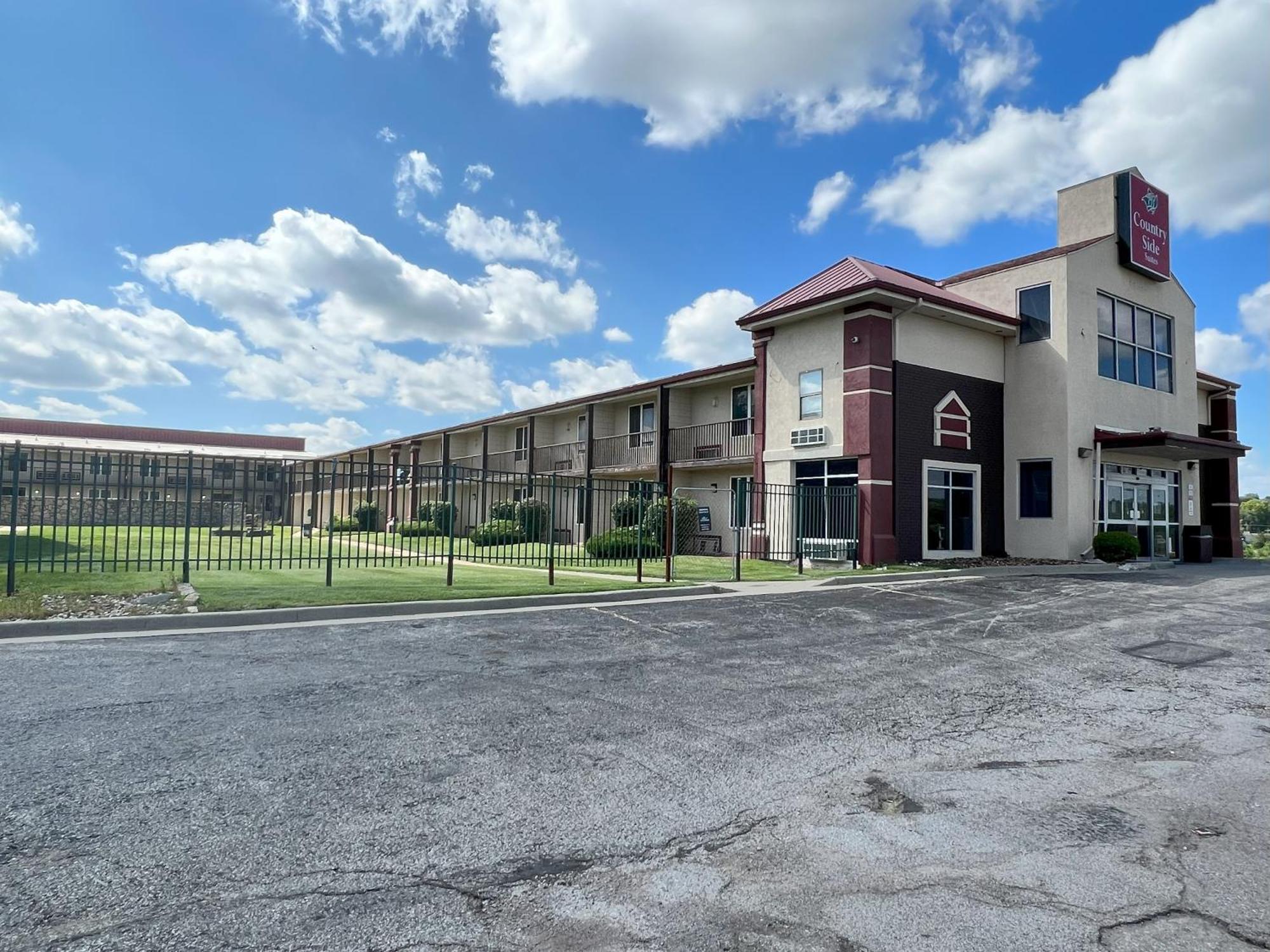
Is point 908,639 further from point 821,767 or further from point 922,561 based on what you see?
point 922,561

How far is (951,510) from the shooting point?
2178 cm

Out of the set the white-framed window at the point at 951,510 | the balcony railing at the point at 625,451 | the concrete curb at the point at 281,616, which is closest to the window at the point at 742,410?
the balcony railing at the point at 625,451

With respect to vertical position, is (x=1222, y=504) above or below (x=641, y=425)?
below

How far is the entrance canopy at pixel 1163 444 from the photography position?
70.4ft

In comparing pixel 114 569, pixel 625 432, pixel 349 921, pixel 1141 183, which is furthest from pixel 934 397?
pixel 349 921

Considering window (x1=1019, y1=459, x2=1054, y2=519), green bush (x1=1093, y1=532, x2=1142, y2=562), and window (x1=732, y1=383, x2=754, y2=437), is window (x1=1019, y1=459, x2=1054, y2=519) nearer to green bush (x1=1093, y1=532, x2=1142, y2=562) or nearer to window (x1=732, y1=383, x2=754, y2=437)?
green bush (x1=1093, y1=532, x2=1142, y2=562)

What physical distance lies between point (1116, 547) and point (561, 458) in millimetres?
21184

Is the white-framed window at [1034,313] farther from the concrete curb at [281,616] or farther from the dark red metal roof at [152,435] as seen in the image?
the dark red metal roof at [152,435]

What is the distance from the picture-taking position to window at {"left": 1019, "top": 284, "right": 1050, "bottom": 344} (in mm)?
22547

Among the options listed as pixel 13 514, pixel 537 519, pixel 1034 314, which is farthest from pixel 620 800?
pixel 1034 314

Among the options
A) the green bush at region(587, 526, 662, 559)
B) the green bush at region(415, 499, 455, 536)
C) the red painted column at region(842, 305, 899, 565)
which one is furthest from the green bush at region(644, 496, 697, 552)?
the green bush at region(415, 499, 455, 536)

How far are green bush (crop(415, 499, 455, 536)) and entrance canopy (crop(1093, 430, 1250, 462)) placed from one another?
60.9 feet

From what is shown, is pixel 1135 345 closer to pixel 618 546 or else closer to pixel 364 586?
pixel 618 546

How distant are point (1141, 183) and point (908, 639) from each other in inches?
869
